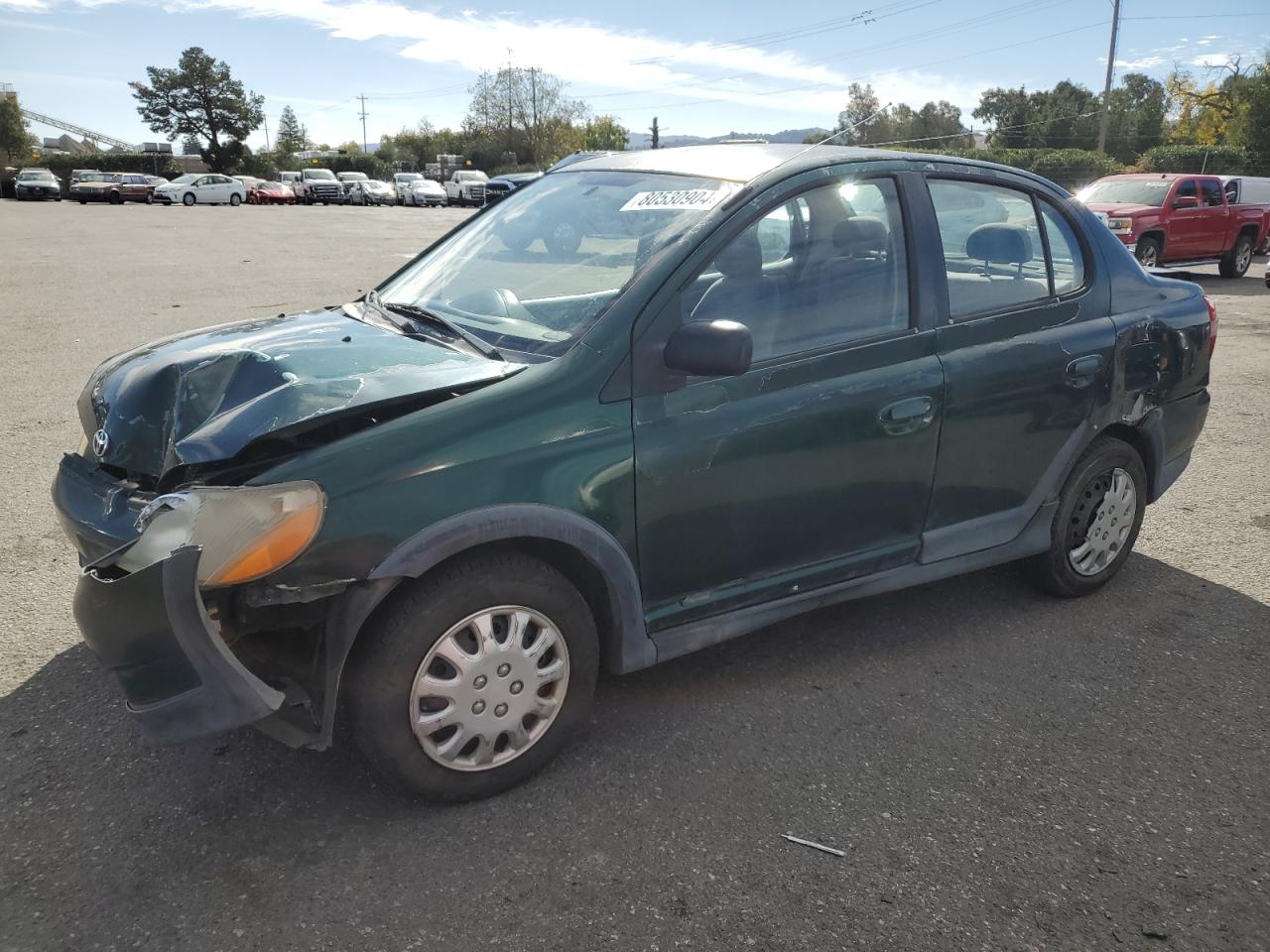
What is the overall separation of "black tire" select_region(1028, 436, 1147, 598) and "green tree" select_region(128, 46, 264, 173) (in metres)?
97.7

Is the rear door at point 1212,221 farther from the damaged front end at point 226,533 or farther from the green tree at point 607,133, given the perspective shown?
the green tree at point 607,133

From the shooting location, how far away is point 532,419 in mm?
2723

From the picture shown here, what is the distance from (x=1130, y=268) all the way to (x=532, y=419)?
9.31 feet

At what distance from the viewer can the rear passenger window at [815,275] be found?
123 inches

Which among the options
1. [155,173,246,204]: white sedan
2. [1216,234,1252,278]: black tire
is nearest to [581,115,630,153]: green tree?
[155,173,246,204]: white sedan

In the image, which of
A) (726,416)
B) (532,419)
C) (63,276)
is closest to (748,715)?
(726,416)

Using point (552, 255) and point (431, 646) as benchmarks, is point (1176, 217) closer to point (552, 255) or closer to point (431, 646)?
point (552, 255)

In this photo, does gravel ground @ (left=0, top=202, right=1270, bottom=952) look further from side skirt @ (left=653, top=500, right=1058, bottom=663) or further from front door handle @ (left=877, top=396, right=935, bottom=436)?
front door handle @ (left=877, top=396, right=935, bottom=436)

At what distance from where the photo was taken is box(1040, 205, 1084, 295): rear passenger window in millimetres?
3914

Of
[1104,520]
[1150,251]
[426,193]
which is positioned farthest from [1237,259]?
[426,193]

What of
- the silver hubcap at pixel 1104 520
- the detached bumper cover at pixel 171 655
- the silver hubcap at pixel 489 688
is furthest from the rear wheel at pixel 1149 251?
the detached bumper cover at pixel 171 655

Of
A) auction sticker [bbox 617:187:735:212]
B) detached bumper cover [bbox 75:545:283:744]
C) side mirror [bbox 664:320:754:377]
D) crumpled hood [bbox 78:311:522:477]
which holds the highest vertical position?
auction sticker [bbox 617:187:735:212]

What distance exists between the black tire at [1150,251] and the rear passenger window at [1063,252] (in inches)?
555

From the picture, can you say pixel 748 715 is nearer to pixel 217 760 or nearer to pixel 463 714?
pixel 463 714
